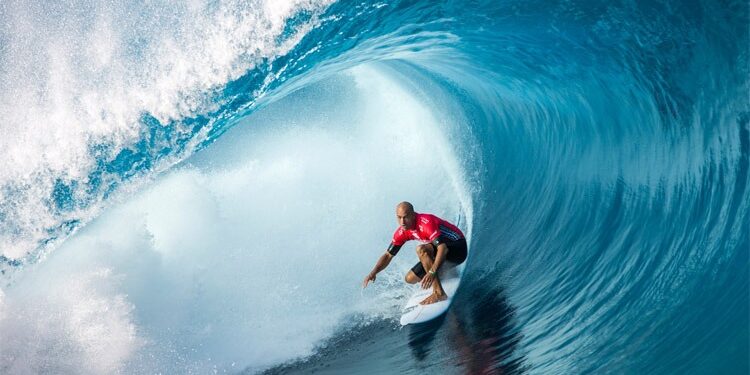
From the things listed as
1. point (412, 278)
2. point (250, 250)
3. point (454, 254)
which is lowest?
point (412, 278)

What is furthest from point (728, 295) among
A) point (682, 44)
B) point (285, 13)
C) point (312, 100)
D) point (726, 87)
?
point (312, 100)

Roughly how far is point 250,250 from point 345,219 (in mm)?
1295

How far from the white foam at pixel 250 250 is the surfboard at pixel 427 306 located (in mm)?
305

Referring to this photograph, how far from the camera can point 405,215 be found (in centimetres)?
554

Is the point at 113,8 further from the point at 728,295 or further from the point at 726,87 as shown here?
the point at 728,295

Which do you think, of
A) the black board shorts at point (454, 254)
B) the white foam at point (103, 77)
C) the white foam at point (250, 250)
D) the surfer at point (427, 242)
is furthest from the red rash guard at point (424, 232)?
the white foam at point (103, 77)

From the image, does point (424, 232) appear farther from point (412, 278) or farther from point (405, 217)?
point (412, 278)

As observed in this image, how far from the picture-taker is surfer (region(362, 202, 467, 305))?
18.6 feet

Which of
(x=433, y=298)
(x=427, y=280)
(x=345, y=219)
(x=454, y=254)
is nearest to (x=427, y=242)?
(x=427, y=280)

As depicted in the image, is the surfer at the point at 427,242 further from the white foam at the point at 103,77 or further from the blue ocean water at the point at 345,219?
the white foam at the point at 103,77

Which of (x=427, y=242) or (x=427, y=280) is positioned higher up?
(x=427, y=242)

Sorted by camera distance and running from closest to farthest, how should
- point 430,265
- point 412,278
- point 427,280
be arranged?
1. point 427,280
2. point 430,265
3. point 412,278

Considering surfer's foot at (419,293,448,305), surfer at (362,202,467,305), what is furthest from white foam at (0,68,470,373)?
surfer at (362,202,467,305)

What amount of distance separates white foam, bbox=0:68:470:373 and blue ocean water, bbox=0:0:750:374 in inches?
1.2
